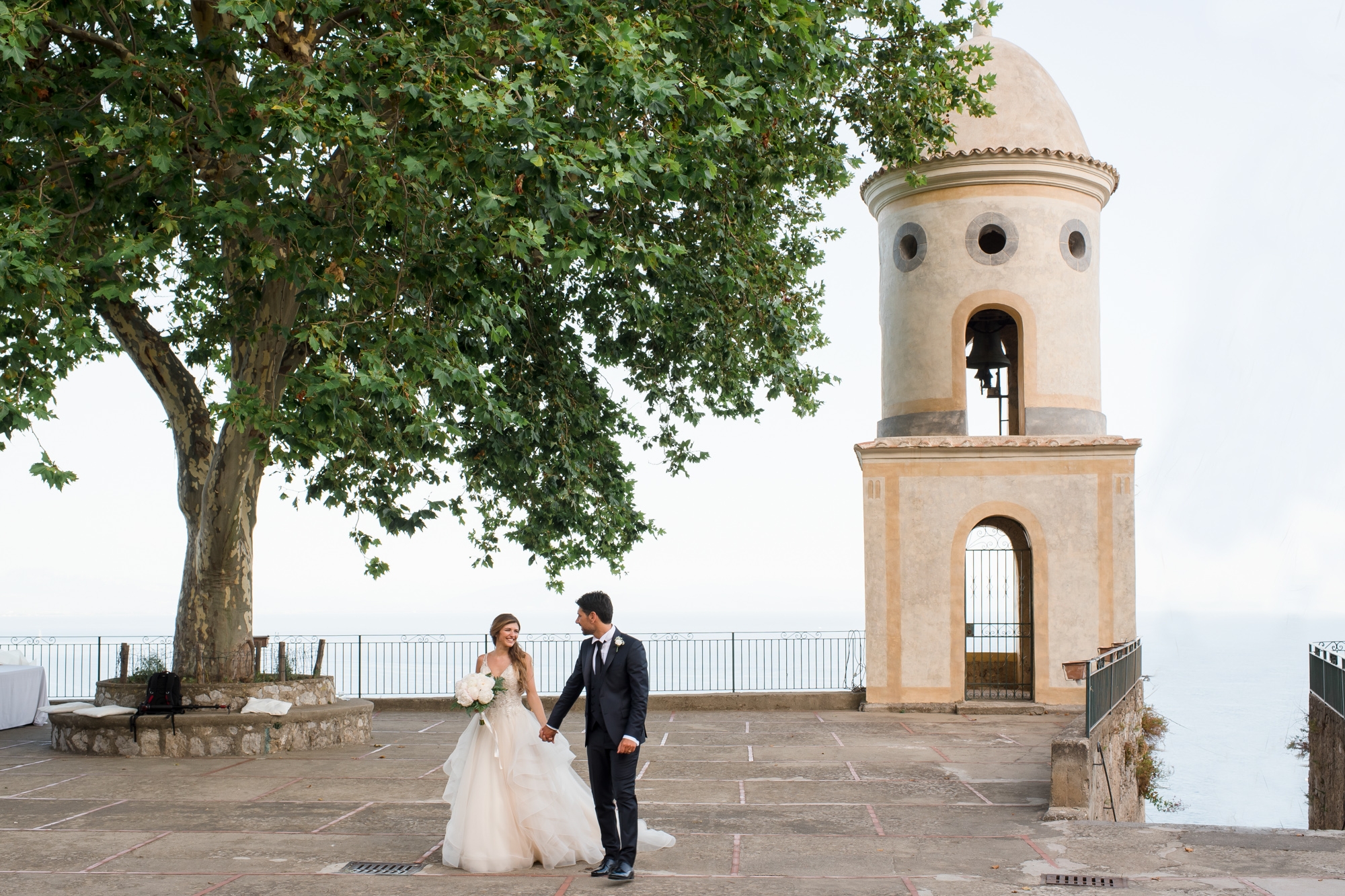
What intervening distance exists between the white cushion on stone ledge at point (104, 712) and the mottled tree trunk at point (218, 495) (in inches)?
30.6

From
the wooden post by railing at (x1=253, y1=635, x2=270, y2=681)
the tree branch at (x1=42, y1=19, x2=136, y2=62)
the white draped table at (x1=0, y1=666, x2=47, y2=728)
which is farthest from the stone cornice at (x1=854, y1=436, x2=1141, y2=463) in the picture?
the white draped table at (x1=0, y1=666, x2=47, y2=728)

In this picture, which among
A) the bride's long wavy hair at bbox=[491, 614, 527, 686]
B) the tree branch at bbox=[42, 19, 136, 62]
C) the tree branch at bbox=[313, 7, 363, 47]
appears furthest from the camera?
the tree branch at bbox=[313, 7, 363, 47]

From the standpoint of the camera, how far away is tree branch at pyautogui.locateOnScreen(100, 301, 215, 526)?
46.0 ft

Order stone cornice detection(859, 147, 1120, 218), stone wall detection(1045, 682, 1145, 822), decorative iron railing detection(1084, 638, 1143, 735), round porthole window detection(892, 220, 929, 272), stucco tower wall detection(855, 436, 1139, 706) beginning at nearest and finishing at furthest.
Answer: stone wall detection(1045, 682, 1145, 822), decorative iron railing detection(1084, 638, 1143, 735), stucco tower wall detection(855, 436, 1139, 706), stone cornice detection(859, 147, 1120, 218), round porthole window detection(892, 220, 929, 272)

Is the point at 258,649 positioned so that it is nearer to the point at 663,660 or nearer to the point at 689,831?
the point at 689,831

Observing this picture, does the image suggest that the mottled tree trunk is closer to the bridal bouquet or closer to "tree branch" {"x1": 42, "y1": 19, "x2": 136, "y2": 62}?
"tree branch" {"x1": 42, "y1": 19, "x2": 136, "y2": 62}

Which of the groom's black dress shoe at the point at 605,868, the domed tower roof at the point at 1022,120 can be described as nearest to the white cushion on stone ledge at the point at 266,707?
the groom's black dress shoe at the point at 605,868

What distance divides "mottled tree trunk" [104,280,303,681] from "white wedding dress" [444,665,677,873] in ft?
23.1

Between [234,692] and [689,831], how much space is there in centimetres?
721

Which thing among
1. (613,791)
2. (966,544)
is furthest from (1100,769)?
(966,544)

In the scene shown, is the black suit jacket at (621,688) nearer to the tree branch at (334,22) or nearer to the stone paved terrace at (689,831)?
the stone paved terrace at (689,831)

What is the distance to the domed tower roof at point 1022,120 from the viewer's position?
19.7 m

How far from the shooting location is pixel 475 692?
788 centimetres

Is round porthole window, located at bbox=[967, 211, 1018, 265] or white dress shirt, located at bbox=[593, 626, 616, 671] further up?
round porthole window, located at bbox=[967, 211, 1018, 265]
